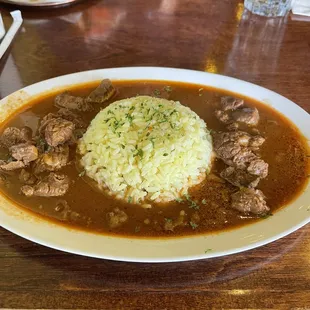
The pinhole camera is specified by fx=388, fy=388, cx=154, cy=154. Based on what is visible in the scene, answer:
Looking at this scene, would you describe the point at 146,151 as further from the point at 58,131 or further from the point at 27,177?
the point at 27,177

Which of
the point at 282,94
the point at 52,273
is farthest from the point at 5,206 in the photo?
the point at 282,94

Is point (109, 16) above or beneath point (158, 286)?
above

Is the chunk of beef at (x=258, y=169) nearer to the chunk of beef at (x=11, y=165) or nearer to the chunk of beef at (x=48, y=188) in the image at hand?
the chunk of beef at (x=48, y=188)

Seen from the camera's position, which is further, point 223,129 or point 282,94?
point 282,94

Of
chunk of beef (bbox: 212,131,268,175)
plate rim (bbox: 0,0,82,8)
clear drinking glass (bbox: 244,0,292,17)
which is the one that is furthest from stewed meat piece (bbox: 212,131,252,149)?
plate rim (bbox: 0,0,82,8)

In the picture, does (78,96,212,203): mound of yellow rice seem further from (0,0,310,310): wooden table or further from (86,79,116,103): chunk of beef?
(0,0,310,310): wooden table

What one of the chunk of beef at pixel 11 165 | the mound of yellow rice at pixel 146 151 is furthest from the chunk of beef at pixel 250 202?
the chunk of beef at pixel 11 165

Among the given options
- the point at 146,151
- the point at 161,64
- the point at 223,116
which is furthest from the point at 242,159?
the point at 161,64

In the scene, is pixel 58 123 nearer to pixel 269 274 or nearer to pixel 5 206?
pixel 5 206
